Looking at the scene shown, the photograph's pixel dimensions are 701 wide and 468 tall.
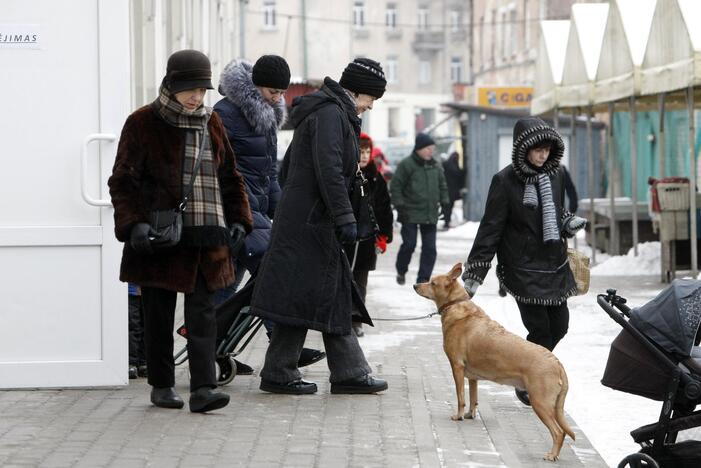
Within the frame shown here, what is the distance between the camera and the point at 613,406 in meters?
8.91

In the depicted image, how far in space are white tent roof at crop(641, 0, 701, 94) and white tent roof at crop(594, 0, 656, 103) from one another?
64cm

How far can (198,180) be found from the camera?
7277 millimetres

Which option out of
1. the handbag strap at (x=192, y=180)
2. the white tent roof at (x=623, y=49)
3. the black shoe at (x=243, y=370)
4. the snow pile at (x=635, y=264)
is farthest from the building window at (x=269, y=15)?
the handbag strap at (x=192, y=180)

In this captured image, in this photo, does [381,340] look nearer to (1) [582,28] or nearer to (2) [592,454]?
(2) [592,454]

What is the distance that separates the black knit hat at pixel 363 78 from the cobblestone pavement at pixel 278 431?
1.59m

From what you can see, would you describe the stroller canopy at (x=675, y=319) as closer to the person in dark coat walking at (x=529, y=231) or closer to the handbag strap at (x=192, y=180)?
the person in dark coat walking at (x=529, y=231)

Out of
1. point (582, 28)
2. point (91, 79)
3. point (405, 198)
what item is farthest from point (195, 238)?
point (582, 28)

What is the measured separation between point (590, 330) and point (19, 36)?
6.37m

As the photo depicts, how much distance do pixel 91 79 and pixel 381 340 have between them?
14.6 feet

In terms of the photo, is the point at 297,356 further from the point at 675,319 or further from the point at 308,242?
the point at 675,319

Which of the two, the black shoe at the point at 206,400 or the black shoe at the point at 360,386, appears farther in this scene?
the black shoe at the point at 360,386

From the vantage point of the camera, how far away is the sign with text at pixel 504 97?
4222 centimetres

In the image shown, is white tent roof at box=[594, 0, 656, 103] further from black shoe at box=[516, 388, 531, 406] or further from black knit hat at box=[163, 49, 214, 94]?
black knit hat at box=[163, 49, 214, 94]

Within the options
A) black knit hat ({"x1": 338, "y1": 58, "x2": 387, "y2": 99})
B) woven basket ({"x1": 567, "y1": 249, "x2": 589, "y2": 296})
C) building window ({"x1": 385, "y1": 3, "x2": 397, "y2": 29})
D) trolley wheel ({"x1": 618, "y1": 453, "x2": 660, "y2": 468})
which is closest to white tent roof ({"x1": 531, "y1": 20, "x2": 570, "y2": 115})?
woven basket ({"x1": 567, "y1": 249, "x2": 589, "y2": 296})
